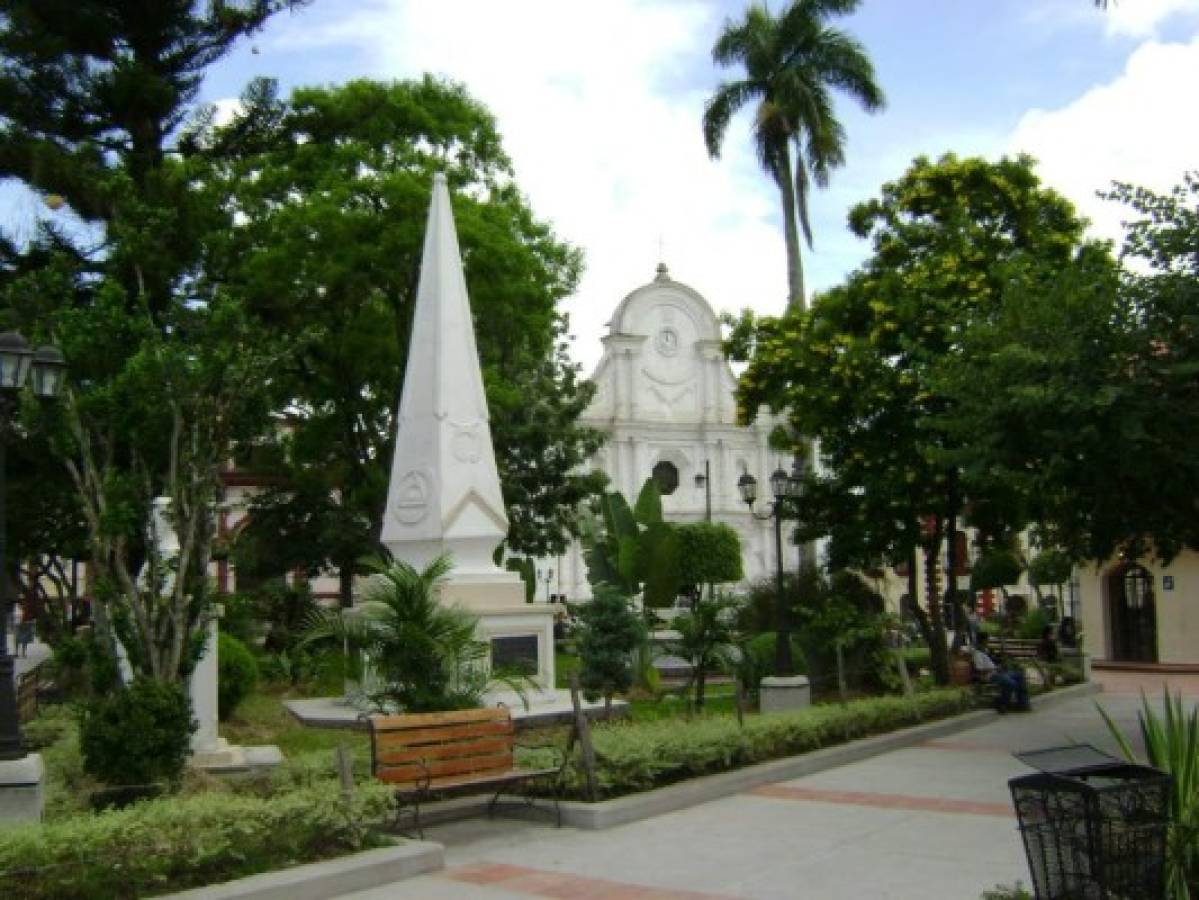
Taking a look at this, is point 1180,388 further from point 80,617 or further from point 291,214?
point 80,617

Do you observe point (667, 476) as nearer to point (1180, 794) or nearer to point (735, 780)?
point (735, 780)

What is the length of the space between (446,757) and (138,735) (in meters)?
2.29

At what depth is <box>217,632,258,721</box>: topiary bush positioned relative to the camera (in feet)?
45.9

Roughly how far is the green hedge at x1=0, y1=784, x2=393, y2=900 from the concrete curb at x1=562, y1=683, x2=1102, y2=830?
5.61 feet

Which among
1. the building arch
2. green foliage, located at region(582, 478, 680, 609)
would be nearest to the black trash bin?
green foliage, located at region(582, 478, 680, 609)

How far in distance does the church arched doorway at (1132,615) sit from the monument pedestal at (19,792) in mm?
28331

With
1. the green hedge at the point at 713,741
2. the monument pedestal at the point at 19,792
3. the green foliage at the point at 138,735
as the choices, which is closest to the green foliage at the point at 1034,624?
the green hedge at the point at 713,741

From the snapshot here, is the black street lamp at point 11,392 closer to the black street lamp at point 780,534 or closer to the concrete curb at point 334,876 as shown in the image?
the concrete curb at point 334,876

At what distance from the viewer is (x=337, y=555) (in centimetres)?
2773

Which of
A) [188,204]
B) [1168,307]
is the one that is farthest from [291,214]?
[1168,307]

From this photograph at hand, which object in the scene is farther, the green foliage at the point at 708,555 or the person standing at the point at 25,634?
the green foliage at the point at 708,555

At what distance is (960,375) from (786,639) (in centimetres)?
501

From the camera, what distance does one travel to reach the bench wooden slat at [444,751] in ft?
27.5

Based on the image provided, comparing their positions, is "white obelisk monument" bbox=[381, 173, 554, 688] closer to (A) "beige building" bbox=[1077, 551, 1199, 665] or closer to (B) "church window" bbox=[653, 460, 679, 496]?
(A) "beige building" bbox=[1077, 551, 1199, 665]
